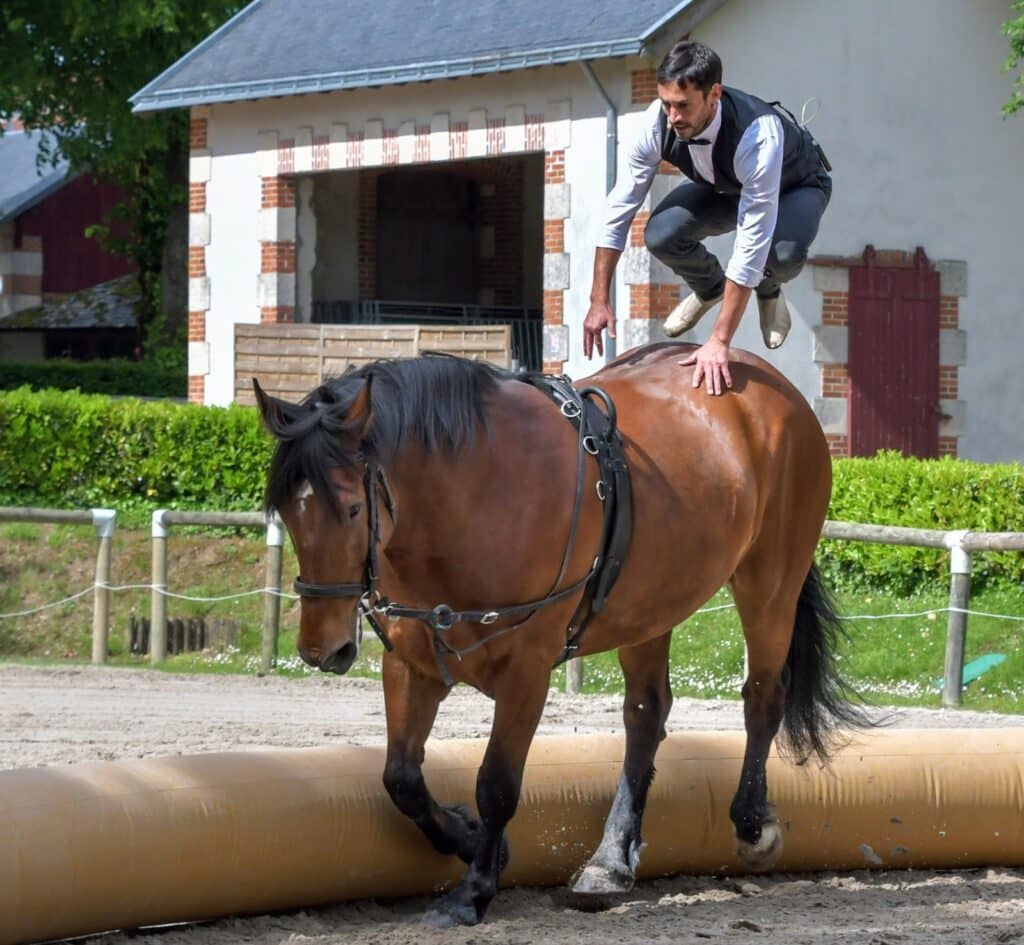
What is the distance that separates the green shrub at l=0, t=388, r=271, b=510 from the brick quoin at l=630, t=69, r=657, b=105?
15.7 ft

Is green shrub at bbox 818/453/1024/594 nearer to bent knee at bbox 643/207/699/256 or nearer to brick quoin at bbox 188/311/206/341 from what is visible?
bent knee at bbox 643/207/699/256

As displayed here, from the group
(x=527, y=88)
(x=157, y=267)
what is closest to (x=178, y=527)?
(x=527, y=88)

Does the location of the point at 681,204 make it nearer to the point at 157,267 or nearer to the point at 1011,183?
the point at 1011,183

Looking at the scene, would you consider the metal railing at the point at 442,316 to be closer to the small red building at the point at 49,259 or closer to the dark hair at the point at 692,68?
the small red building at the point at 49,259

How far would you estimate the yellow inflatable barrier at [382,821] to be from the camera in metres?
4.99

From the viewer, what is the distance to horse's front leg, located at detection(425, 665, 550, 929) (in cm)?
532

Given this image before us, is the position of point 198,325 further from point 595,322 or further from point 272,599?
point 595,322

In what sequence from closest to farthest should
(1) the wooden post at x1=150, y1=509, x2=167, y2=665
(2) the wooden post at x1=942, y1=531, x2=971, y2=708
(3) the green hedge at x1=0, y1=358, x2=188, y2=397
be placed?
1. (2) the wooden post at x1=942, y1=531, x2=971, y2=708
2. (1) the wooden post at x1=150, y1=509, x2=167, y2=665
3. (3) the green hedge at x1=0, y1=358, x2=188, y2=397

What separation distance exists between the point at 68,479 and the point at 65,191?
21.9 meters

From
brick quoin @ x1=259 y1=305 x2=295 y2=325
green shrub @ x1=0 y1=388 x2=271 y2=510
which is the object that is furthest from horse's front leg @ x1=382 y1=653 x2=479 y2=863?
brick quoin @ x1=259 y1=305 x2=295 y2=325

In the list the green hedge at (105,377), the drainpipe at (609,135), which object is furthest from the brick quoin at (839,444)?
the green hedge at (105,377)

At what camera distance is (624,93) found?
1634cm

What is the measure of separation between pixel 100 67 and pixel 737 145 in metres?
22.4

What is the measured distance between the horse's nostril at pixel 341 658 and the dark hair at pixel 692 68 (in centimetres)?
231
